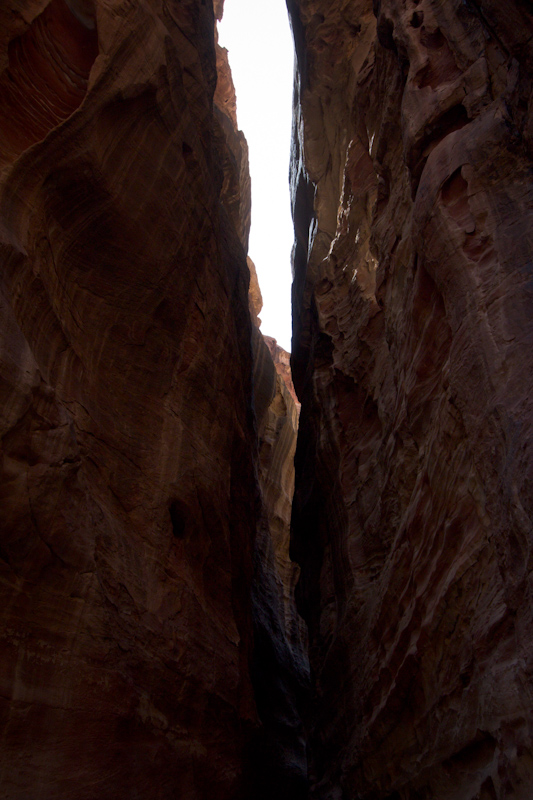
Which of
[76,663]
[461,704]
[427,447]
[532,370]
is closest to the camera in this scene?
[532,370]

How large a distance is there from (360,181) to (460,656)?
1076 cm

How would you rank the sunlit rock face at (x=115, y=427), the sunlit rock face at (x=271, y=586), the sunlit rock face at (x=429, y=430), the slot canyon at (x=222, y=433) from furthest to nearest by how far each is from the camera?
the sunlit rock face at (x=271, y=586) < the sunlit rock face at (x=115, y=427) < the slot canyon at (x=222, y=433) < the sunlit rock face at (x=429, y=430)

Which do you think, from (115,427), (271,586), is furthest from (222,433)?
(271,586)

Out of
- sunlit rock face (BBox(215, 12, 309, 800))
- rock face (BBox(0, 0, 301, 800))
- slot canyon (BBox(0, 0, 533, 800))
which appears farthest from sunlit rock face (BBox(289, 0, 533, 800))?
rock face (BBox(0, 0, 301, 800))

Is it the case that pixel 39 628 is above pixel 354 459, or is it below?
below

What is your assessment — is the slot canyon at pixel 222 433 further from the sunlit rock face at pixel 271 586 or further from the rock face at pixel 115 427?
the sunlit rock face at pixel 271 586

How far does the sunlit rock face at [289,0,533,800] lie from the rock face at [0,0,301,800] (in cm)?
219

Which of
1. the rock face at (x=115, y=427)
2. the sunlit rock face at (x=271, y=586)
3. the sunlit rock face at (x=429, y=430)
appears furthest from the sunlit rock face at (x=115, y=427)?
the sunlit rock face at (x=271, y=586)

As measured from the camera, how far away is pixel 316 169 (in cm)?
1692

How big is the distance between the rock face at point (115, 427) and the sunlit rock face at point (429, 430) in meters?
2.19

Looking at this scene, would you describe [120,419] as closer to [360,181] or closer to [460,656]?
[460,656]

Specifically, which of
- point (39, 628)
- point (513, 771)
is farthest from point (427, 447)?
point (39, 628)

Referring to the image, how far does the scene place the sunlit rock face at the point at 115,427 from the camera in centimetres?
590

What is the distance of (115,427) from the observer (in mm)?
8281
